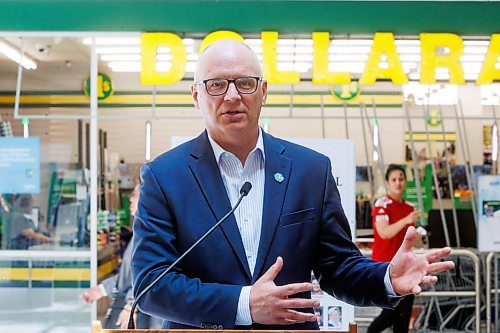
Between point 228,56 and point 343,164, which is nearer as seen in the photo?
point 228,56

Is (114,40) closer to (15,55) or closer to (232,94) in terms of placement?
(15,55)

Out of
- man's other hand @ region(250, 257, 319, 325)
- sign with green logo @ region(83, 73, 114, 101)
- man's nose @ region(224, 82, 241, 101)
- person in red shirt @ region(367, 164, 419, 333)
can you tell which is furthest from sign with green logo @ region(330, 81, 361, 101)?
man's other hand @ region(250, 257, 319, 325)

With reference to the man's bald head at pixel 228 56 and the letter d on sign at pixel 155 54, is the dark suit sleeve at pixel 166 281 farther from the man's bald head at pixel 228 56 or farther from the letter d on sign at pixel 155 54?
the letter d on sign at pixel 155 54

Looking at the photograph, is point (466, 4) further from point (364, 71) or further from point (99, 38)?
point (99, 38)

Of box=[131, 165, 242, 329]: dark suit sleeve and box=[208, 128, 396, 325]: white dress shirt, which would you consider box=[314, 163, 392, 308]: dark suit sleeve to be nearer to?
box=[208, 128, 396, 325]: white dress shirt

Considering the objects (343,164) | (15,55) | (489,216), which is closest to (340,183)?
(343,164)

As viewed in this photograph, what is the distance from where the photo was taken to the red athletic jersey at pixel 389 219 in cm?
593

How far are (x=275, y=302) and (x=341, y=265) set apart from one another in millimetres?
445

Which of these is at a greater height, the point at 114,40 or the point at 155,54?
the point at 114,40

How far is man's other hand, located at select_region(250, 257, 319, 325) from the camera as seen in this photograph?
1898mm

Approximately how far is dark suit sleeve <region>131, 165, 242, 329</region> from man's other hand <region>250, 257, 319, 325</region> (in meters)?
0.09

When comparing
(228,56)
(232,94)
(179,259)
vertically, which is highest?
(228,56)

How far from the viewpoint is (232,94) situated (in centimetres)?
222

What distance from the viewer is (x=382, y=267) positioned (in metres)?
2.17
